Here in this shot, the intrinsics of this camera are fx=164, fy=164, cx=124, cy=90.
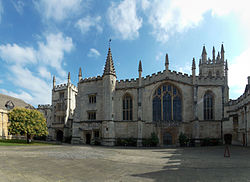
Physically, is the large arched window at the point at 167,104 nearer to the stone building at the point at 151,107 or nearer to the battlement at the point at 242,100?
the stone building at the point at 151,107

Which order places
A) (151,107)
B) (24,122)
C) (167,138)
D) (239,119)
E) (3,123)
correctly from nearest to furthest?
(239,119) < (24,122) < (167,138) < (151,107) < (3,123)

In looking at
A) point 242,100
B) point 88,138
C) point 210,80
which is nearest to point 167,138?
point 210,80

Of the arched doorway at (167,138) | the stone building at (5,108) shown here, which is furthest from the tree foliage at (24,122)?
the arched doorway at (167,138)

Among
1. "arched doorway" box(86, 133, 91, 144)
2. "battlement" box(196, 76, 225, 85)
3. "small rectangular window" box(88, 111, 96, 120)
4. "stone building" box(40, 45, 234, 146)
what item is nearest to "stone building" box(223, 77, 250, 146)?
"stone building" box(40, 45, 234, 146)

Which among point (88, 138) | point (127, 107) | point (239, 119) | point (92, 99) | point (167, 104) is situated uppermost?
point (92, 99)

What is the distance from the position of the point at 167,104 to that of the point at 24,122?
2407 centimetres

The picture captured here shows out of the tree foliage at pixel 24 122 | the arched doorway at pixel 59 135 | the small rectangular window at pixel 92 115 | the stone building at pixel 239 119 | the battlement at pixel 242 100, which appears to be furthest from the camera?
the arched doorway at pixel 59 135

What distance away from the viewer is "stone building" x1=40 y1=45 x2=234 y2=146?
88.1 feet

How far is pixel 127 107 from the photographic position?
97.4 ft

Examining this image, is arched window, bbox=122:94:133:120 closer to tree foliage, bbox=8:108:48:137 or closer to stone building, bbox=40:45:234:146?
stone building, bbox=40:45:234:146

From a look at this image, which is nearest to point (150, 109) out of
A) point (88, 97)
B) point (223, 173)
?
point (88, 97)

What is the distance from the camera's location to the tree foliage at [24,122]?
26.6 m

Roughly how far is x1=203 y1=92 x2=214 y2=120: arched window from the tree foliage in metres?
28.2

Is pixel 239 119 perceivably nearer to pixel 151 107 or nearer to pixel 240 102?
pixel 240 102
